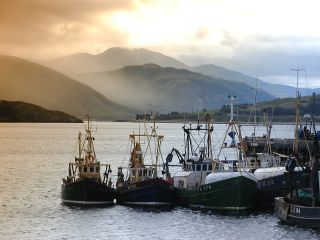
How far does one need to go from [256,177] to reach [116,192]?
16.8 m

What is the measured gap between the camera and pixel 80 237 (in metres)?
63.3

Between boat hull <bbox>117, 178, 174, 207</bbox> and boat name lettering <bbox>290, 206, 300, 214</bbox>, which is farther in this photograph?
boat hull <bbox>117, 178, 174, 207</bbox>

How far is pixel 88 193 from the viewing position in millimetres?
78750

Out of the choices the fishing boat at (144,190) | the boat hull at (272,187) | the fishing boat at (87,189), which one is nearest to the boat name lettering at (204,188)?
the fishing boat at (144,190)

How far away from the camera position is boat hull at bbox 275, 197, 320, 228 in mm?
62812

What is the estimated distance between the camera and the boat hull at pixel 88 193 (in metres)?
78.1

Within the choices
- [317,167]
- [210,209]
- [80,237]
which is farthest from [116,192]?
[317,167]

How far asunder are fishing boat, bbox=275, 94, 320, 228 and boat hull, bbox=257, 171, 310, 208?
6.33 metres

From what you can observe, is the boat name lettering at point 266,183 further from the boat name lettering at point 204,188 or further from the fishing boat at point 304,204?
the fishing boat at point 304,204

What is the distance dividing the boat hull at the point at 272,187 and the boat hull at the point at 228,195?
5.74ft

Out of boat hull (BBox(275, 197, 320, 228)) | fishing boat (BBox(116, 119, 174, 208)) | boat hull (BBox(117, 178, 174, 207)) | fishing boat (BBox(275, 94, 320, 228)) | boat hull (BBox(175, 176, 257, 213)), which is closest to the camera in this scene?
boat hull (BBox(275, 197, 320, 228))

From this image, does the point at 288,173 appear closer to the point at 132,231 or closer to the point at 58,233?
the point at 132,231

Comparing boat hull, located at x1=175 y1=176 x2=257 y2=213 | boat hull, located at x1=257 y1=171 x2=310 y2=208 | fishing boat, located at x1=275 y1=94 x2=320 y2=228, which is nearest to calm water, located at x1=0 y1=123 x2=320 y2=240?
fishing boat, located at x1=275 y1=94 x2=320 y2=228

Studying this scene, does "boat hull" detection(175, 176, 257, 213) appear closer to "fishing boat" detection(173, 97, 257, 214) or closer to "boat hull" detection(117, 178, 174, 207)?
"fishing boat" detection(173, 97, 257, 214)
